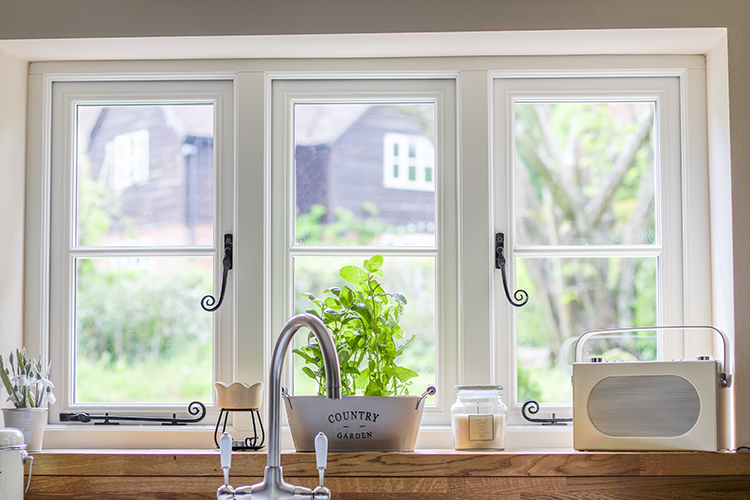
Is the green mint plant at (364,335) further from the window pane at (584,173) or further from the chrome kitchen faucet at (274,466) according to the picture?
the window pane at (584,173)

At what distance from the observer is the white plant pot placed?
5.79 feet

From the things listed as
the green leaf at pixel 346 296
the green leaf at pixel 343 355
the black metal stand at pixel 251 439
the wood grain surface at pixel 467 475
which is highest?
the green leaf at pixel 346 296

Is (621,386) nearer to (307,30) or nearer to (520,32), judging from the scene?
(520,32)

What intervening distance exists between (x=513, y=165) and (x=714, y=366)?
0.72 metres

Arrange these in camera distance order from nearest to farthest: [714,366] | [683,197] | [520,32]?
Result: [714,366] < [520,32] < [683,197]

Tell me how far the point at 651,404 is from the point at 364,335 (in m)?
0.70

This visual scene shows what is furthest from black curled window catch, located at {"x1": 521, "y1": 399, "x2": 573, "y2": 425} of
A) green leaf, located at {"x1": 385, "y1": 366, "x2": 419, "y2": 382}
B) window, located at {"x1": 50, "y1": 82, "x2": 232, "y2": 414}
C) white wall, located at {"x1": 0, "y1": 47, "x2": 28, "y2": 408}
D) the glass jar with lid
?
white wall, located at {"x1": 0, "y1": 47, "x2": 28, "y2": 408}

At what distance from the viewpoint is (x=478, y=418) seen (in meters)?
1.78

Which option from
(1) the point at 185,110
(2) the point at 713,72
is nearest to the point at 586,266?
(2) the point at 713,72

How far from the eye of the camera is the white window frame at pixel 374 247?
1992 mm

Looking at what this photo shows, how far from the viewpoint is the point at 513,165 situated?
2025mm

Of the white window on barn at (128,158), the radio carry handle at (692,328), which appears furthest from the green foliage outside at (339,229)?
the radio carry handle at (692,328)

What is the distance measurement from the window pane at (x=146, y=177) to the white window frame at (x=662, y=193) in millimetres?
816

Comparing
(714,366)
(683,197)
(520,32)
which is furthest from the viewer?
(683,197)
